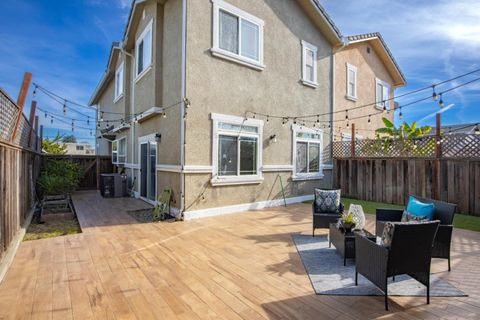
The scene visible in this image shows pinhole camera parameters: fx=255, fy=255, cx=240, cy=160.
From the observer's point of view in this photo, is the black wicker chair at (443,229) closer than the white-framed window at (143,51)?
Yes

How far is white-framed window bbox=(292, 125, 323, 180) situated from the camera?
34.4ft

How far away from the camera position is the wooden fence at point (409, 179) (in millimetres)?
8430

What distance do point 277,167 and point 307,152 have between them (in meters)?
2.13

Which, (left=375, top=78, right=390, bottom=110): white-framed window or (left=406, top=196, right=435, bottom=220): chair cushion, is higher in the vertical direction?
(left=375, top=78, right=390, bottom=110): white-framed window

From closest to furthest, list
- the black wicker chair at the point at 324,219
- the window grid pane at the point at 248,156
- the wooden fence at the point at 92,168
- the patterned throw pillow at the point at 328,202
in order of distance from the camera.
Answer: the black wicker chair at the point at 324,219, the patterned throw pillow at the point at 328,202, the window grid pane at the point at 248,156, the wooden fence at the point at 92,168

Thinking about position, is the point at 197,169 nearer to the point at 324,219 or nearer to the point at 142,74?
the point at 324,219

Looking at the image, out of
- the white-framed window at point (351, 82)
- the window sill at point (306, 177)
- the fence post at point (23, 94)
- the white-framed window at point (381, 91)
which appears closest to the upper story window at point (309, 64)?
the white-framed window at point (351, 82)

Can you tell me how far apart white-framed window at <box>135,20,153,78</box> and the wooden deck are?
6.29m

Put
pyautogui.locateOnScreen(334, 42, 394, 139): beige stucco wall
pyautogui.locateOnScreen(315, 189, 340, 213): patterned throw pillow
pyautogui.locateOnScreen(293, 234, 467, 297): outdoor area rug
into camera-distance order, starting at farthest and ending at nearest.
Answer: pyautogui.locateOnScreen(334, 42, 394, 139): beige stucco wall → pyautogui.locateOnScreen(315, 189, 340, 213): patterned throw pillow → pyautogui.locateOnScreen(293, 234, 467, 297): outdoor area rug

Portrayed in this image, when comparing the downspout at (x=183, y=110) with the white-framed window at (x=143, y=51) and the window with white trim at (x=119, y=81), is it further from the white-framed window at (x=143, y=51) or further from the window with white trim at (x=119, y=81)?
the window with white trim at (x=119, y=81)

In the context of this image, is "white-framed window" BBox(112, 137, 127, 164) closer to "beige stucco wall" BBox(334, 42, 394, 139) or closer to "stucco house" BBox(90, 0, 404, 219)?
"stucco house" BBox(90, 0, 404, 219)

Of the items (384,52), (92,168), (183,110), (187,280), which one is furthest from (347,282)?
(384,52)

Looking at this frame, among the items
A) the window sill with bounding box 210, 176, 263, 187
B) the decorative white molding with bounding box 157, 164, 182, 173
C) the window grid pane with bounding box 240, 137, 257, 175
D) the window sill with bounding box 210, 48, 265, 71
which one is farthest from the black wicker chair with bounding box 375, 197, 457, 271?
the window sill with bounding box 210, 48, 265, 71

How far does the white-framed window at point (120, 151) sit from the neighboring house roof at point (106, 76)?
421cm
